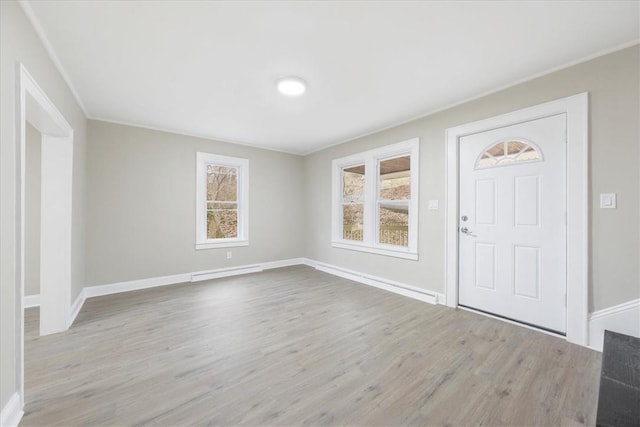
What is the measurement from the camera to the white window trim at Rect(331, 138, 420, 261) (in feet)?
12.1

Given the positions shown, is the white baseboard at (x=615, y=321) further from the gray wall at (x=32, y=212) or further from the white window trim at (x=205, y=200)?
the gray wall at (x=32, y=212)

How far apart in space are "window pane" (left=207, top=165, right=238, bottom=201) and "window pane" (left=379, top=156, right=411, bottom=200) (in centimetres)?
275

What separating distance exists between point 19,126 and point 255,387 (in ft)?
7.11

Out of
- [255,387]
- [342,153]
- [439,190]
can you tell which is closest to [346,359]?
[255,387]

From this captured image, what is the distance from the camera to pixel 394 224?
13.7 feet

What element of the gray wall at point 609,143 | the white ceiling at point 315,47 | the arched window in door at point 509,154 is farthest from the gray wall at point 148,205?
the gray wall at point 609,143

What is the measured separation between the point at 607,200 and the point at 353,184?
329cm

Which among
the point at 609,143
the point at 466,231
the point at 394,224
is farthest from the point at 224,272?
the point at 609,143

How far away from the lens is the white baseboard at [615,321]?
80.7 inches

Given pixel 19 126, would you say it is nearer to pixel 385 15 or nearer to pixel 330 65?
pixel 330 65

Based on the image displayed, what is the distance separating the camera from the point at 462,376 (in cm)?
189

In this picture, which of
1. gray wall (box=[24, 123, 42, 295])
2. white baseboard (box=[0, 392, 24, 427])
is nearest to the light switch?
white baseboard (box=[0, 392, 24, 427])

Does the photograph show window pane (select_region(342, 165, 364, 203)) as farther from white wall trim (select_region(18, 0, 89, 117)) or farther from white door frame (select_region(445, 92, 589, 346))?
white wall trim (select_region(18, 0, 89, 117))

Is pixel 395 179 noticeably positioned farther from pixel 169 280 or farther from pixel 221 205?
pixel 169 280
